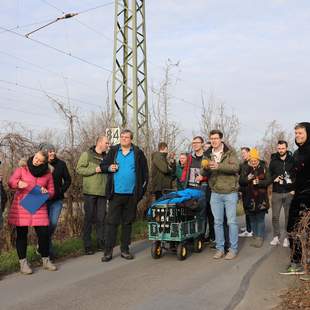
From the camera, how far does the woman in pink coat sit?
268 inches

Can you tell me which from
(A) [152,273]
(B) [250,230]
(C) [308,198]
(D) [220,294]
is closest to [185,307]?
(D) [220,294]

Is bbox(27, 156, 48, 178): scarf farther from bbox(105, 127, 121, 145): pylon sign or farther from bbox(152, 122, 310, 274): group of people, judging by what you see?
bbox(105, 127, 121, 145): pylon sign

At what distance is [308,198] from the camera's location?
21.1 ft

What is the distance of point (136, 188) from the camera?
7.84m

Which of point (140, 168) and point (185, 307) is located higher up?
point (140, 168)

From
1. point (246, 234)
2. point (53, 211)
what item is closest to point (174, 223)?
point (53, 211)

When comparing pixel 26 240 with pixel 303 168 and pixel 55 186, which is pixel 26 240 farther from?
pixel 303 168

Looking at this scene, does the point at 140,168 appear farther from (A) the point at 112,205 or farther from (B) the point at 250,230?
(B) the point at 250,230

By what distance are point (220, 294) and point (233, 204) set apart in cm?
236

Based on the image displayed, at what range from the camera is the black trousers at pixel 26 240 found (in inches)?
269

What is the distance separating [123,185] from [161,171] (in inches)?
148

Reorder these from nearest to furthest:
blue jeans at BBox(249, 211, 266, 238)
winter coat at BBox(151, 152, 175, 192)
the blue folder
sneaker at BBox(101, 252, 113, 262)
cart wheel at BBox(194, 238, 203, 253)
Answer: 1. the blue folder
2. sneaker at BBox(101, 252, 113, 262)
3. cart wheel at BBox(194, 238, 203, 253)
4. blue jeans at BBox(249, 211, 266, 238)
5. winter coat at BBox(151, 152, 175, 192)

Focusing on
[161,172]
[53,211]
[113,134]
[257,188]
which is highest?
[113,134]

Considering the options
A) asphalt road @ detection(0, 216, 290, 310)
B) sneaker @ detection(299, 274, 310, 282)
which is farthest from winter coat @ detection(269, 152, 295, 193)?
sneaker @ detection(299, 274, 310, 282)
